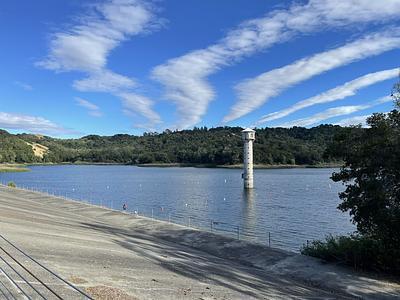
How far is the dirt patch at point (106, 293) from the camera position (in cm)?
1417

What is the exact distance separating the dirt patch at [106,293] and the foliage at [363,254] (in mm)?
15073

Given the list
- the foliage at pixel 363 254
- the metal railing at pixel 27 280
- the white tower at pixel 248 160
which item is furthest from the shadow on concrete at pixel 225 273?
the white tower at pixel 248 160

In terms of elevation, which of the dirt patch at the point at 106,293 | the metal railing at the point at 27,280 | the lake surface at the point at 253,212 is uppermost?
the metal railing at the point at 27,280

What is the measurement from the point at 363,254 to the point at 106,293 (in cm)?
1641

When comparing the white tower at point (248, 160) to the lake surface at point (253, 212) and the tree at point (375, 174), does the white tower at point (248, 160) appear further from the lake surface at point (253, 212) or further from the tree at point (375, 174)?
the tree at point (375, 174)

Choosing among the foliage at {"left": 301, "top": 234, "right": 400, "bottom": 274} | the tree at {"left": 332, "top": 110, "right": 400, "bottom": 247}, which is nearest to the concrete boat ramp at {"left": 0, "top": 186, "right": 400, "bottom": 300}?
the foliage at {"left": 301, "top": 234, "right": 400, "bottom": 274}

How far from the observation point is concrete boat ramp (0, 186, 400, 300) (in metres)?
15.8

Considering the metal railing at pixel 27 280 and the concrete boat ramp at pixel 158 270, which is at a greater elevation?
the metal railing at pixel 27 280

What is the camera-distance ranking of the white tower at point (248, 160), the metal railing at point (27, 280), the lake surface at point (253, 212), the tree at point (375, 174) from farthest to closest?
the white tower at point (248, 160) → the lake surface at point (253, 212) → the tree at point (375, 174) → the metal railing at point (27, 280)

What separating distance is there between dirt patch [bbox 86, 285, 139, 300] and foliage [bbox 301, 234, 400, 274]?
15.1 meters

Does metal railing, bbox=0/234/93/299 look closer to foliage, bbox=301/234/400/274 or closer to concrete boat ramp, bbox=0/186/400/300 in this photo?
concrete boat ramp, bbox=0/186/400/300

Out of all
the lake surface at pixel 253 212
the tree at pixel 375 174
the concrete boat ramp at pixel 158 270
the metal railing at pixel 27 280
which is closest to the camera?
the metal railing at pixel 27 280

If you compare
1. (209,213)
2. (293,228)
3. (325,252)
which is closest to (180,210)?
(209,213)

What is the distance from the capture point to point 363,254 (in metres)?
25.3
